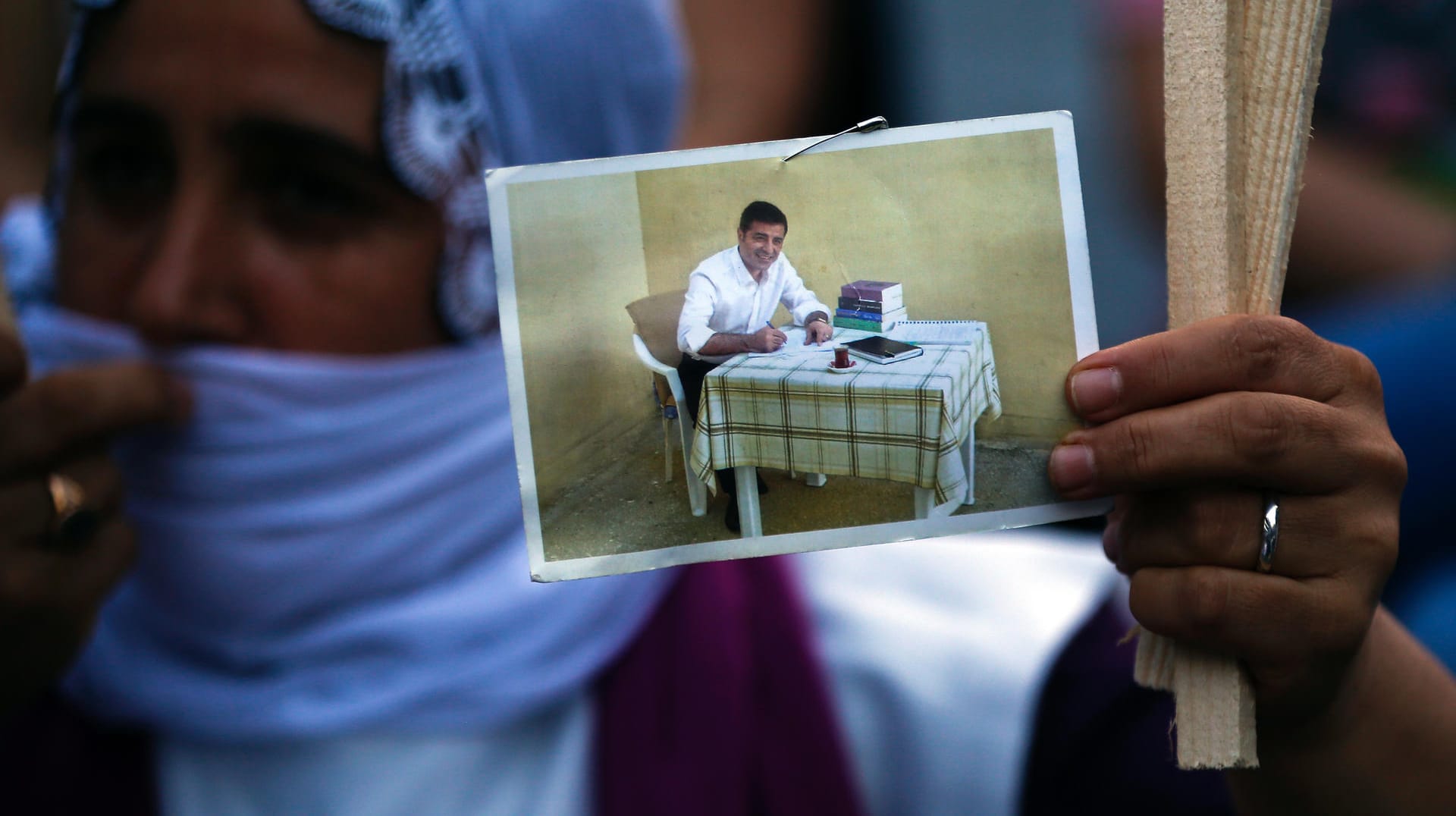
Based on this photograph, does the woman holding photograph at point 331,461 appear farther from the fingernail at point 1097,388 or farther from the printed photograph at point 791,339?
the fingernail at point 1097,388

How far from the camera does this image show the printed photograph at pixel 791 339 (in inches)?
28.3

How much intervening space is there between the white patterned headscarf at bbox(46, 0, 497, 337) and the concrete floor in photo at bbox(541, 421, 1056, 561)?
0.59 m

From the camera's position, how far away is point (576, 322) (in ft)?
2.38

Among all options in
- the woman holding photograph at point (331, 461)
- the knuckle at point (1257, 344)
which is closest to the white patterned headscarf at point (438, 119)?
the woman holding photograph at point (331, 461)

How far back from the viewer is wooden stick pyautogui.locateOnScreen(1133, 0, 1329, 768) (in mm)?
677

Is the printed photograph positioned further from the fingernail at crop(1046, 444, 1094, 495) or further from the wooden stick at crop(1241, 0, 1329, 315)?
the wooden stick at crop(1241, 0, 1329, 315)

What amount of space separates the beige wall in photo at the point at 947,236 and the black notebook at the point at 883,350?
0.03 metres

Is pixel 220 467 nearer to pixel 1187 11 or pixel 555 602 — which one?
pixel 555 602

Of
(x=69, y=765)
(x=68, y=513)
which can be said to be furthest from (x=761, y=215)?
(x=69, y=765)

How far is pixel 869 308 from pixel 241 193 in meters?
0.89

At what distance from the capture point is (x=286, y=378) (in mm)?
1177

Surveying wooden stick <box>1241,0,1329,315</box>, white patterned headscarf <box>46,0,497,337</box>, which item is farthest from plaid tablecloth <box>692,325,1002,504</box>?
white patterned headscarf <box>46,0,497,337</box>

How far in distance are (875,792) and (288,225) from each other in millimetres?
1155

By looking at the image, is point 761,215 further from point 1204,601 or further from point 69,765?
point 69,765
